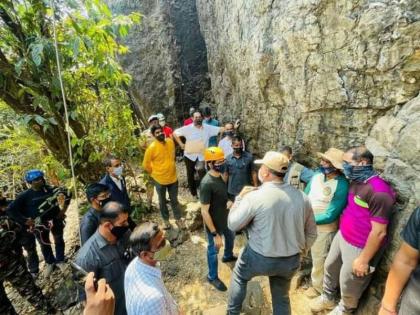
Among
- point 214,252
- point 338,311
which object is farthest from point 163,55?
point 338,311

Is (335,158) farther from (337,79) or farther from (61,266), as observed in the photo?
(61,266)

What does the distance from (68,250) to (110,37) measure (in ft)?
13.3

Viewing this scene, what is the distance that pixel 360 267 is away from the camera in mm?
2961

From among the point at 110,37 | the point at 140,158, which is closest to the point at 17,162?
the point at 140,158

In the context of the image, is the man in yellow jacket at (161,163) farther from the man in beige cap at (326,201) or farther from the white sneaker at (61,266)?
the man in beige cap at (326,201)

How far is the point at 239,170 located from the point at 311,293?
218 cm

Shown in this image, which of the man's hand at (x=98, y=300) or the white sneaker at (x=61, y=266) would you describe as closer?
the man's hand at (x=98, y=300)

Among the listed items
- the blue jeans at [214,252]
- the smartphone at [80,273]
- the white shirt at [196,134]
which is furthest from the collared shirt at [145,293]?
the white shirt at [196,134]

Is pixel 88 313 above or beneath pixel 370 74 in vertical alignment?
beneath

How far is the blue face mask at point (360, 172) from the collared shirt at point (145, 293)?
2.31m

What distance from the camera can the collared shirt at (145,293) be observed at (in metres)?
1.85

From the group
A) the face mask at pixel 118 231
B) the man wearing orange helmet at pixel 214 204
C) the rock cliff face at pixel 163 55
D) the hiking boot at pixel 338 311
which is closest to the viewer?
the face mask at pixel 118 231

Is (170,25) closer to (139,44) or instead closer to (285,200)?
(139,44)

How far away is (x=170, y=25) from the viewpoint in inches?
355
